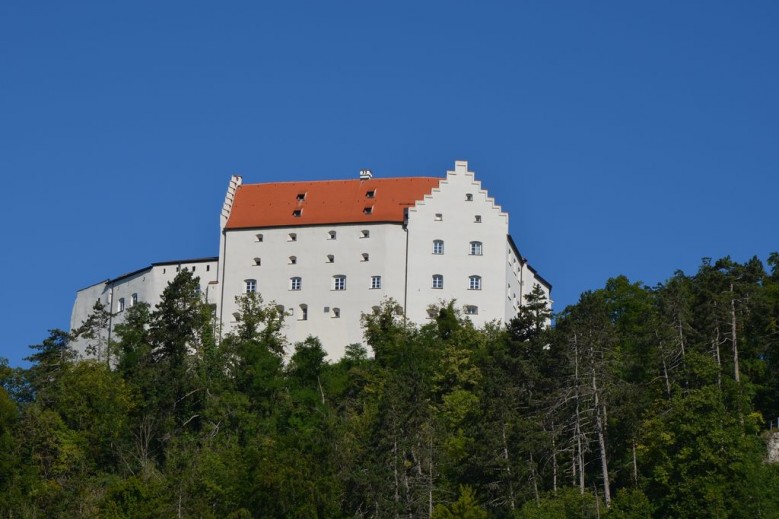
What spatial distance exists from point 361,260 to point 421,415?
1142 inches

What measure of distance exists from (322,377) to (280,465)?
23022 millimetres

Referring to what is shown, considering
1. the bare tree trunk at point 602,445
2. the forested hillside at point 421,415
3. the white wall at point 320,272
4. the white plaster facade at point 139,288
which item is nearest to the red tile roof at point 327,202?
the white wall at point 320,272

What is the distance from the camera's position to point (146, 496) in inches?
2724

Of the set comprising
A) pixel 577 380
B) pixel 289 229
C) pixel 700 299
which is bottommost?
pixel 577 380

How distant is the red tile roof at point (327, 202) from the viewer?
324ft

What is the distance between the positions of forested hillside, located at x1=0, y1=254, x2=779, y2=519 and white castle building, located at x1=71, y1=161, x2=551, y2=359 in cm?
202

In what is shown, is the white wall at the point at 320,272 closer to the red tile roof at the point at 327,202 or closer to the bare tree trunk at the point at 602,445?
the red tile roof at the point at 327,202

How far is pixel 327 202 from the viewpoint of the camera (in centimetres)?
10038

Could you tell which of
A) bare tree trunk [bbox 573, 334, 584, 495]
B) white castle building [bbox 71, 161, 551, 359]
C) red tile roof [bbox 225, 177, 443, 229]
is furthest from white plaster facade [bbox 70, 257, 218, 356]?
bare tree trunk [bbox 573, 334, 584, 495]

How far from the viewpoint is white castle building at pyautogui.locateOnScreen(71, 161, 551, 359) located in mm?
95375

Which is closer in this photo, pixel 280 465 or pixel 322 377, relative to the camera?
pixel 280 465

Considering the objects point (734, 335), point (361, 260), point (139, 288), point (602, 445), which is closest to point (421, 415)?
point (602, 445)

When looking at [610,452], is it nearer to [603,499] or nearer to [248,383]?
[603,499]

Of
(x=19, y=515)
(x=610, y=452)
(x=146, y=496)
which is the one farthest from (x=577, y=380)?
(x=19, y=515)
